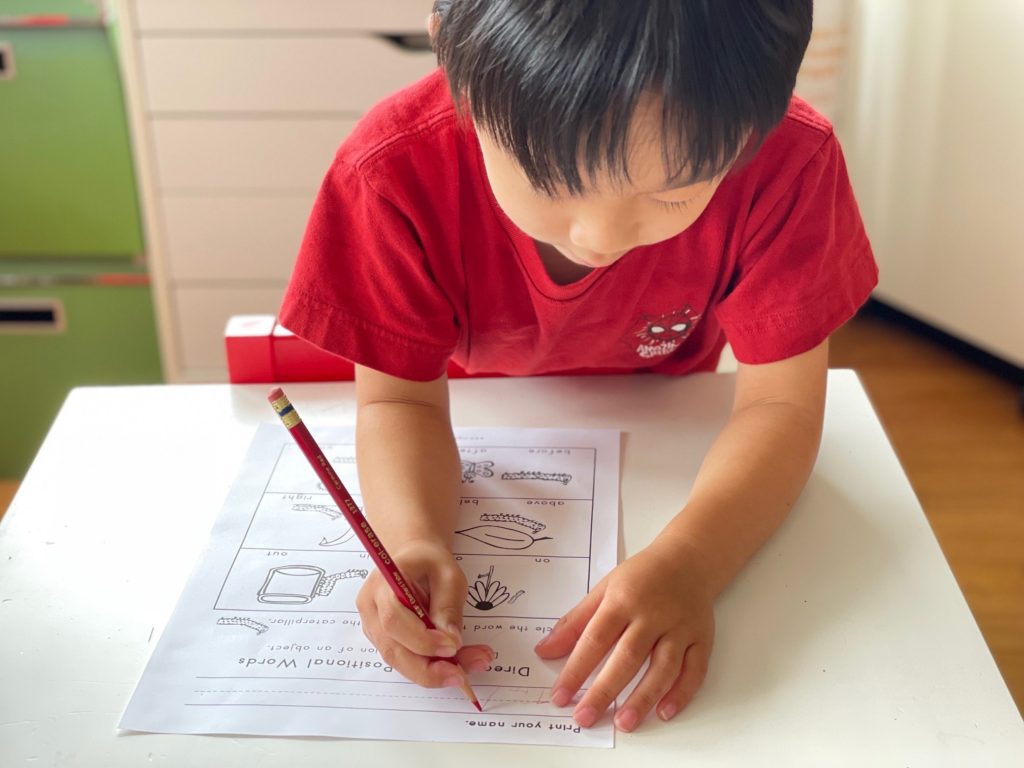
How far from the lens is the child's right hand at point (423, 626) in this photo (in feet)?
1.93

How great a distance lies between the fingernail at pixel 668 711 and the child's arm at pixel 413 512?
0.32 ft

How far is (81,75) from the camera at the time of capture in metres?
1.69

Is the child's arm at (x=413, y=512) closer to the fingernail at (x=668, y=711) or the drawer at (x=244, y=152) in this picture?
the fingernail at (x=668, y=711)

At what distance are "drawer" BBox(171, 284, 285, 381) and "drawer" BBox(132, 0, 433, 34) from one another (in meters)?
0.42

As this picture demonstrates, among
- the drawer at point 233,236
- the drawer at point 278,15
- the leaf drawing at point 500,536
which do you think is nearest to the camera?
the leaf drawing at point 500,536

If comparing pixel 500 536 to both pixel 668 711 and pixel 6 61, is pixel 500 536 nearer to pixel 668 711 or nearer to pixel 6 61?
pixel 668 711

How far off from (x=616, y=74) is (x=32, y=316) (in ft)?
5.24

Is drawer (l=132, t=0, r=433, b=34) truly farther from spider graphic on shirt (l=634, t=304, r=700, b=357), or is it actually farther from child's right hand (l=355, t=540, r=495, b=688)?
child's right hand (l=355, t=540, r=495, b=688)

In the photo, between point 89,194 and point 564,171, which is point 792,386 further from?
point 89,194

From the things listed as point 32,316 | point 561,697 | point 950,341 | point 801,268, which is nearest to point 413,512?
point 561,697


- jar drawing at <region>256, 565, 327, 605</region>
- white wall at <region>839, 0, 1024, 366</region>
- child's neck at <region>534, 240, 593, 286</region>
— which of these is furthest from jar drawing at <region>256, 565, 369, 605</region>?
white wall at <region>839, 0, 1024, 366</region>

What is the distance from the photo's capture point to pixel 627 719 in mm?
562

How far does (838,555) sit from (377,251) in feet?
1.15

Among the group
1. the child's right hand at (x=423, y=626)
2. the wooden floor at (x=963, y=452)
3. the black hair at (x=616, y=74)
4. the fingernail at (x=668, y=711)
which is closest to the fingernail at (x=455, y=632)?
the child's right hand at (x=423, y=626)
